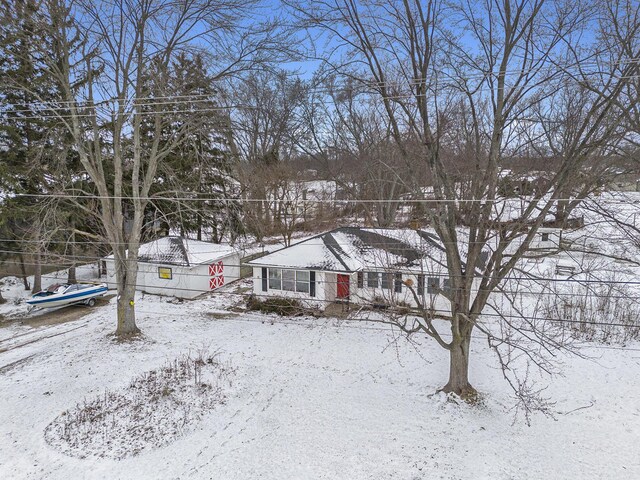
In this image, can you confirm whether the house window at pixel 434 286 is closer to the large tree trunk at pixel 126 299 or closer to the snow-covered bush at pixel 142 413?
the snow-covered bush at pixel 142 413

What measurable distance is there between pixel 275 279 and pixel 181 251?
5.35 metres

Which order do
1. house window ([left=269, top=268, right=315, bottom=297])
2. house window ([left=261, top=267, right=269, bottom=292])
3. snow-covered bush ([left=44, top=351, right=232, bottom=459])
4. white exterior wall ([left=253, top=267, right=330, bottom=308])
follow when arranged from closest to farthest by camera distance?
snow-covered bush ([left=44, top=351, right=232, bottom=459]) < white exterior wall ([left=253, top=267, right=330, bottom=308]) < house window ([left=269, top=268, right=315, bottom=297]) < house window ([left=261, top=267, right=269, bottom=292])

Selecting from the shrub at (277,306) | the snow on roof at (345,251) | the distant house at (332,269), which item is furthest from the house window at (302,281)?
the shrub at (277,306)

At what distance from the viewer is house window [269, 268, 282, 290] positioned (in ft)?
53.8

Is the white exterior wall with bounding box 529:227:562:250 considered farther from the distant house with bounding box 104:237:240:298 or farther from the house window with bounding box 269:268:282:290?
the distant house with bounding box 104:237:240:298

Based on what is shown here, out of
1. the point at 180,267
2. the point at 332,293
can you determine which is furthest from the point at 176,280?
the point at 332,293

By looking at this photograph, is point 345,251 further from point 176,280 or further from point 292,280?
point 176,280

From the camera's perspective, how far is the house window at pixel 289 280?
16.1m

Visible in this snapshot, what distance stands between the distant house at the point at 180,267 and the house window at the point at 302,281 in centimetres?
392

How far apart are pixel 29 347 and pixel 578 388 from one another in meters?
16.4

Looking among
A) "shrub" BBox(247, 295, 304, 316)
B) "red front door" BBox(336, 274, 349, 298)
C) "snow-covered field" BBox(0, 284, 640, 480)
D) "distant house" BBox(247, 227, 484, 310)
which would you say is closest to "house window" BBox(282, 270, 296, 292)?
"distant house" BBox(247, 227, 484, 310)

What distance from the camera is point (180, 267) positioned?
17.7m

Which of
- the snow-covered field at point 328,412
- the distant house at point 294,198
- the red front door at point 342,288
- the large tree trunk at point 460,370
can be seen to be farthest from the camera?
the distant house at point 294,198

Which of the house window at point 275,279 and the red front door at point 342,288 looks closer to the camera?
the red front door at point 342,288
